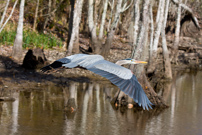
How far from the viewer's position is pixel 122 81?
6.16 metres

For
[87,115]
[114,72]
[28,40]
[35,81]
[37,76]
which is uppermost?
[28,40]

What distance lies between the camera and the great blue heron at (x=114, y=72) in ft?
19.2

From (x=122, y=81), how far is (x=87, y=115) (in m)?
2.67

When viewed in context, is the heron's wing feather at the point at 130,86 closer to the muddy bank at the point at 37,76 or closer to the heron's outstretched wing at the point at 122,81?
the heron's outstretched wing at the point at 122,81

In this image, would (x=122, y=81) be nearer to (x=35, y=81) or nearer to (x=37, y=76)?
(x=35, y=81)

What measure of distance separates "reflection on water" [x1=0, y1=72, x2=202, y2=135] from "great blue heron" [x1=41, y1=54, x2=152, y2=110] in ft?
4.73

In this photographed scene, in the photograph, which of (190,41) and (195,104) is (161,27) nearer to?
(195,104)

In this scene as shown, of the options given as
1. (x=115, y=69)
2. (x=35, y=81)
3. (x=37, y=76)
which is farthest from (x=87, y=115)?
(x=37, y=76)

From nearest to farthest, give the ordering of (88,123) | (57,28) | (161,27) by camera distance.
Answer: (88,123) → (161,27) → (57,28)

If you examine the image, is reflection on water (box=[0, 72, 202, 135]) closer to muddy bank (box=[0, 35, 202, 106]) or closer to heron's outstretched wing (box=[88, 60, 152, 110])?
muddy bank (box=[0, 35, 202, 106])

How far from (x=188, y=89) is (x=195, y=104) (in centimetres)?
269

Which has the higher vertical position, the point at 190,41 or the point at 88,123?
the point at 190,41

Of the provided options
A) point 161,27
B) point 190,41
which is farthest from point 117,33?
point 161,27

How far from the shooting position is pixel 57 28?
23.1 meters
